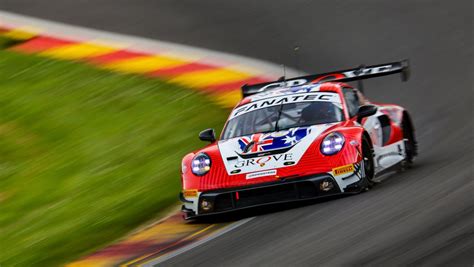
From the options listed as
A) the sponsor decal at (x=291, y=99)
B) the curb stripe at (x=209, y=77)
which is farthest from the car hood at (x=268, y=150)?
the curb stripe at (x=209, y=77)

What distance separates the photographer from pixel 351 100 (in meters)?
10.8

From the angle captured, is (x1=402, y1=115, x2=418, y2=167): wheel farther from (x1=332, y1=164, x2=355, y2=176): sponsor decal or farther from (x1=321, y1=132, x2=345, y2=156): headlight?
(x1=332, y1=164, x2=355, y2=176): sponsor decal

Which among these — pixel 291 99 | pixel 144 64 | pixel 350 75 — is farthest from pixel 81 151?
pixel 144 64

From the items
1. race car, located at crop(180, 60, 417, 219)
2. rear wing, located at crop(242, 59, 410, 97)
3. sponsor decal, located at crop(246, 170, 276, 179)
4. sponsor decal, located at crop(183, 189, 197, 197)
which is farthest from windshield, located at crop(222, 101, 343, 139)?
rear wing, located at crop(242, 59, 410, 97)

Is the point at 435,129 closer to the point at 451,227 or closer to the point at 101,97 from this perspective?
the point at 101,97

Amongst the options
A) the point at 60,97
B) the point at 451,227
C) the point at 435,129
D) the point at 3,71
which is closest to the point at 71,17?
the point at 3,71

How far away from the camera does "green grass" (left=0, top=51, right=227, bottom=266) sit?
378 inches

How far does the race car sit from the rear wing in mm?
394

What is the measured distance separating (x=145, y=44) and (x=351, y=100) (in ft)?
23.5

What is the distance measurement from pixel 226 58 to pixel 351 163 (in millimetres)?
7657

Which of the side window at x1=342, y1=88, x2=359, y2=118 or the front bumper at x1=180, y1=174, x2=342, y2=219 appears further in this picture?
the side window at x1=342, y1=88, x2=359, y2=118

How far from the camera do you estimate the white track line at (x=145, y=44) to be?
1628 cm

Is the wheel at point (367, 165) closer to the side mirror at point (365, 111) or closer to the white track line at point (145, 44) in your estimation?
the side mirror at point (365, 111)

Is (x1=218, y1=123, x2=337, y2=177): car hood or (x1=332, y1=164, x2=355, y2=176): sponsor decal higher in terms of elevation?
(x1=218, y1=123, x2=337, y2=177): car hood
